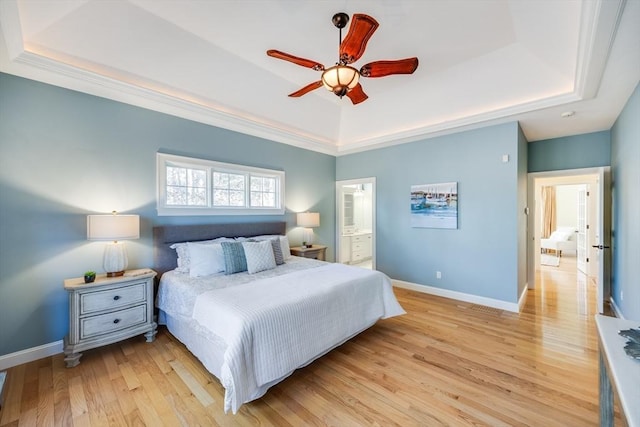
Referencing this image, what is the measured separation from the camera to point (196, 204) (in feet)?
12.0

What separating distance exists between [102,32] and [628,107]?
17.8ft

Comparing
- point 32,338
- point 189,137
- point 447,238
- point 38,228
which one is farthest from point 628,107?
point 32,338

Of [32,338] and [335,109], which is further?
[335,109]

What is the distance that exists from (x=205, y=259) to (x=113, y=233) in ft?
2.97

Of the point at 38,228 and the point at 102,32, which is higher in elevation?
the point at 102,32

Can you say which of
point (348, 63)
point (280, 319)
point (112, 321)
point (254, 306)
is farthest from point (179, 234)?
point (348, 63)

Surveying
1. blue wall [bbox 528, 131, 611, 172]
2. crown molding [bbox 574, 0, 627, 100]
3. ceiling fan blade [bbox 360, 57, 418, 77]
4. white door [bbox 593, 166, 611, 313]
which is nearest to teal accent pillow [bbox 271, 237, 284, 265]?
ceiling fan blade [bbox 360, 57, 418, 77]

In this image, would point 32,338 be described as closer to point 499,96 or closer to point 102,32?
point 102,32

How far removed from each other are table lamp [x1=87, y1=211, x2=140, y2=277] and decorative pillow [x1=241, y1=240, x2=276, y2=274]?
46.1 inches

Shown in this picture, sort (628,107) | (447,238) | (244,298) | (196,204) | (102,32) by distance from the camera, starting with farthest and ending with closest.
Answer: (447,238)
(196,204)
(628,107)
(102,32)
(244,298)

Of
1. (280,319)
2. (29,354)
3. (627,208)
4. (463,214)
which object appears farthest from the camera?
(463,214)

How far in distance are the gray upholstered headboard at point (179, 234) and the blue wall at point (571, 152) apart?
197 inches

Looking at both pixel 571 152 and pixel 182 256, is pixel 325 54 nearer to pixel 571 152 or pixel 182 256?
pixel 182 256

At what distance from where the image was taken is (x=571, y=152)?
4.27 meters
